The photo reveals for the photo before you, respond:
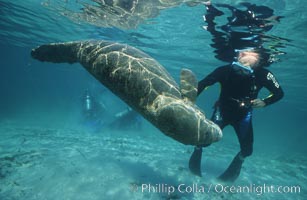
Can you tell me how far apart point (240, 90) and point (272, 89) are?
1.07m

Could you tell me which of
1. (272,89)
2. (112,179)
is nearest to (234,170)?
(272,89)

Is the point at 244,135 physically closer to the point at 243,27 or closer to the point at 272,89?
the point at 272,89

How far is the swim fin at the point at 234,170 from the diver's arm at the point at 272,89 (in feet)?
9.84

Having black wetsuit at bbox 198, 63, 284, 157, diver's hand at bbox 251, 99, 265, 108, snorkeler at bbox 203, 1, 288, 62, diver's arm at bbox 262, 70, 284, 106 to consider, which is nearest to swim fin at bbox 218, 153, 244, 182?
black wetsuit at bbox 198, 63, 284, 157

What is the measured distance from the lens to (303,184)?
1333 cm

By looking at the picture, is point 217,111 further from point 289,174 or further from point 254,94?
point 289,174

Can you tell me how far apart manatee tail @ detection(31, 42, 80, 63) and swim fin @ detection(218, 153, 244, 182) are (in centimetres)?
736

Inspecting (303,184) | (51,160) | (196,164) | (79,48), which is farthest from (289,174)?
(79,48)

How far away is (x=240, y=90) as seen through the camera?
9070 millimetres

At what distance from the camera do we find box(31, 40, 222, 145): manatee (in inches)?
179

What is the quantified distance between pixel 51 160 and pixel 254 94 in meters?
8.93

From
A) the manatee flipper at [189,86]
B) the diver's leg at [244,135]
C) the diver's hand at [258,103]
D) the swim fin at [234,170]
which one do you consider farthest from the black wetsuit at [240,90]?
the manatee flipper at [189,86]

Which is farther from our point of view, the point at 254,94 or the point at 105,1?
the point at 105,1

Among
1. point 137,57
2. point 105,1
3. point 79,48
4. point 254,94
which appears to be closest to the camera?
point 137,57
